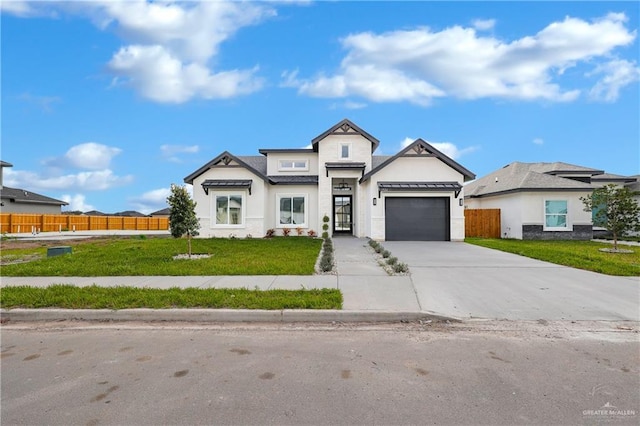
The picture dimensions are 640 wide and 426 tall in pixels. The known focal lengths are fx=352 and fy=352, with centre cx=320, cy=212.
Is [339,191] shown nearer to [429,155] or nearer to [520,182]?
[429,155]

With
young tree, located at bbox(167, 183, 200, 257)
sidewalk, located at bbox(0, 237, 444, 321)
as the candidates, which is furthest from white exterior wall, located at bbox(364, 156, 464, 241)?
young tree, located at bbox(167, 183, 200, 257)

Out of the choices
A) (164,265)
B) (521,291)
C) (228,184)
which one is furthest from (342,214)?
(521,291)

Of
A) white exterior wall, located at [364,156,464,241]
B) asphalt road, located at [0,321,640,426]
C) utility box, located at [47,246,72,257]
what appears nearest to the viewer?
asphalt road, located at [0,321,640,426]

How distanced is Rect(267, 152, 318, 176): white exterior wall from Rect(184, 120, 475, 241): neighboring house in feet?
0.21

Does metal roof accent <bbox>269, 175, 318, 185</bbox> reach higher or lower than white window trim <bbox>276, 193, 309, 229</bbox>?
higher

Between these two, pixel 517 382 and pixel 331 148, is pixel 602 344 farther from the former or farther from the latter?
pixel 331 148

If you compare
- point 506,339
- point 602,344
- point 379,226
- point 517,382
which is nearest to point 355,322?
point 506,339

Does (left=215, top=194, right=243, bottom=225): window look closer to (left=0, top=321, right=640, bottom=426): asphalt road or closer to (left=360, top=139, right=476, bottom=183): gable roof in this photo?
(left=360, top=139, right=476, bottom=183): gable roof

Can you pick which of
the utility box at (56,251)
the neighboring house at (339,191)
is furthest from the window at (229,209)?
the utility box at (56,251)

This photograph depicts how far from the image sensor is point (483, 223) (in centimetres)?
2298

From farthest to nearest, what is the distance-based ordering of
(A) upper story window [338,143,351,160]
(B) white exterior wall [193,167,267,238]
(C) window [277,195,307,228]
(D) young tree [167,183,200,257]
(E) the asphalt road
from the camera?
(A) upper story window [338,143,351,160], (C) window [277,195,307,228], (B) white exterior wall [193,167,267,238], (D) young tree [167,183,200,257], (E) the asphalt road

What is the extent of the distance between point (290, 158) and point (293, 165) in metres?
0.50

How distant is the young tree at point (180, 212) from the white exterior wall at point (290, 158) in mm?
11010

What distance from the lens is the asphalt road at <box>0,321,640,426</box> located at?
3.18 metres
